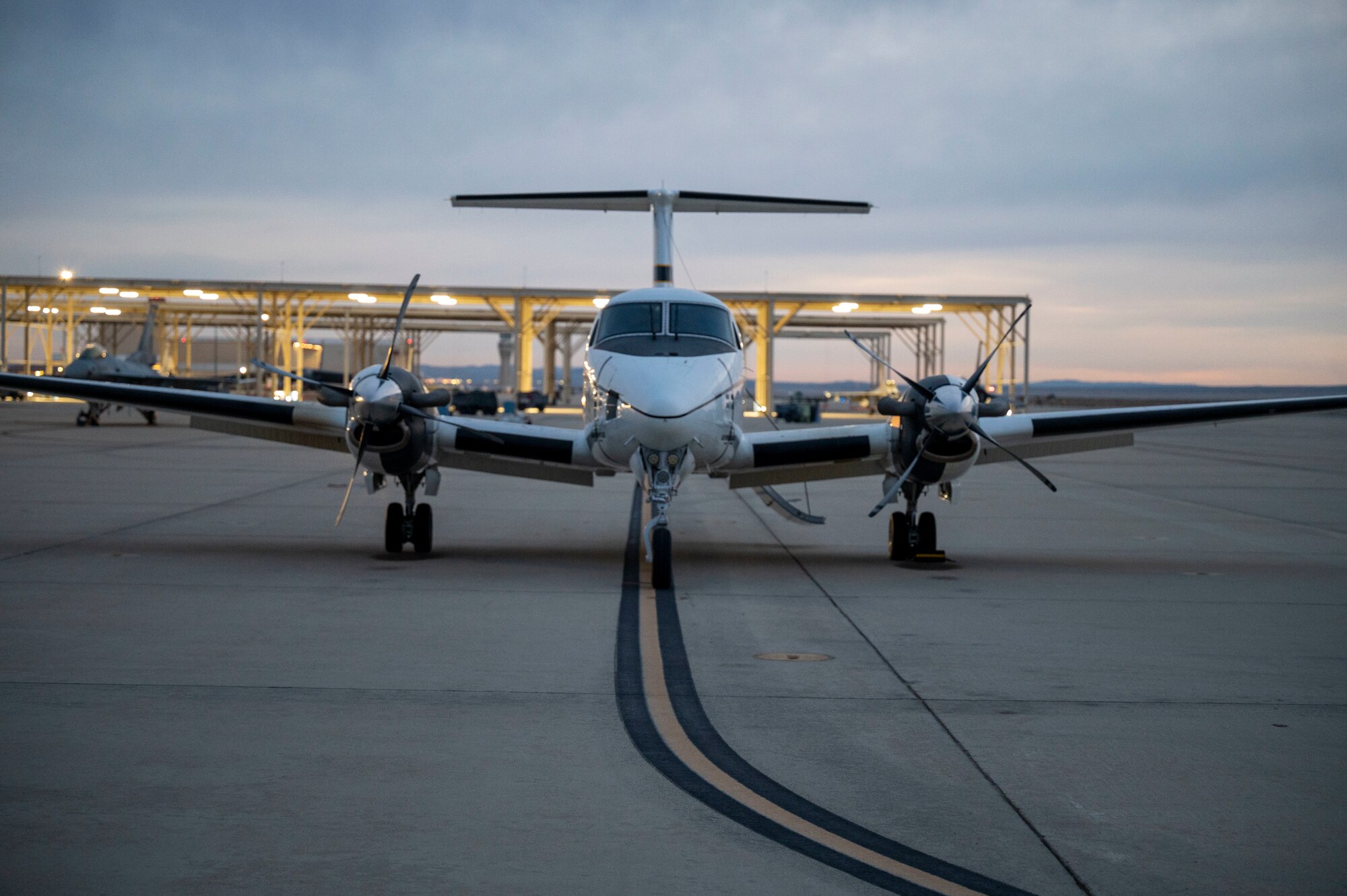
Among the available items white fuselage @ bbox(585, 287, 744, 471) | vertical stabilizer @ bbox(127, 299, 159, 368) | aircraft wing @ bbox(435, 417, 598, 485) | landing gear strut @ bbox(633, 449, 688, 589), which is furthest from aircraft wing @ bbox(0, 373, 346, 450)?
vertical stabilizer @ bbox(127, 299, 159, 368)

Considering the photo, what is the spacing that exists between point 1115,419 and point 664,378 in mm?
5579

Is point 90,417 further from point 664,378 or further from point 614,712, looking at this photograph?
point 614,712

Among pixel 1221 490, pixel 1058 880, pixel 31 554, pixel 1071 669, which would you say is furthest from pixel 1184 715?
pixel 1221 490

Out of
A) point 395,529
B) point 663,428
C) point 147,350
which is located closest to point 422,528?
point 395,529

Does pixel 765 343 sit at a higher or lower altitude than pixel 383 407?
higher

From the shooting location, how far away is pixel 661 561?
36.5 feet

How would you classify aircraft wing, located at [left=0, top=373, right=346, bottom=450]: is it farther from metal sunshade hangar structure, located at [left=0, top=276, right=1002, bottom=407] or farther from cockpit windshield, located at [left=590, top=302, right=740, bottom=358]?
metal sunshade hangar structure, located at [left=0, top=276, right=1002, bottom=407]

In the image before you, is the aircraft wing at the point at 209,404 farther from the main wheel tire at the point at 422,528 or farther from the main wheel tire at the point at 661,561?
the main wheel tire at the point at 661,561

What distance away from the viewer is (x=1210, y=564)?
44.0ft

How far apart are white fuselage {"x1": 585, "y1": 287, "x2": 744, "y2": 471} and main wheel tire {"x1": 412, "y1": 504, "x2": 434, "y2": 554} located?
6.79 ft

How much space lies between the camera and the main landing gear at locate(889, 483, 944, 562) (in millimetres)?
13398

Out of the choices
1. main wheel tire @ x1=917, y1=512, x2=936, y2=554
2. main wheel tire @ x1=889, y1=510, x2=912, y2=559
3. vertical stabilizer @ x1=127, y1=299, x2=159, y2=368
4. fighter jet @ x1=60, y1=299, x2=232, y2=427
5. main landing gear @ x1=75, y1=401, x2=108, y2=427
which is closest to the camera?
main wheel tire @ x1=889, y1=510, x2=912, y2=559

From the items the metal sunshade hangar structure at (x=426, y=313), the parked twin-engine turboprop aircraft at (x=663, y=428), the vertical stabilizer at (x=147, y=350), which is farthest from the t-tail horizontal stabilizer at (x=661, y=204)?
the vertical stabilizer at (x=147, y=350)

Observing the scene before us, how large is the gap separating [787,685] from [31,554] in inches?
353
